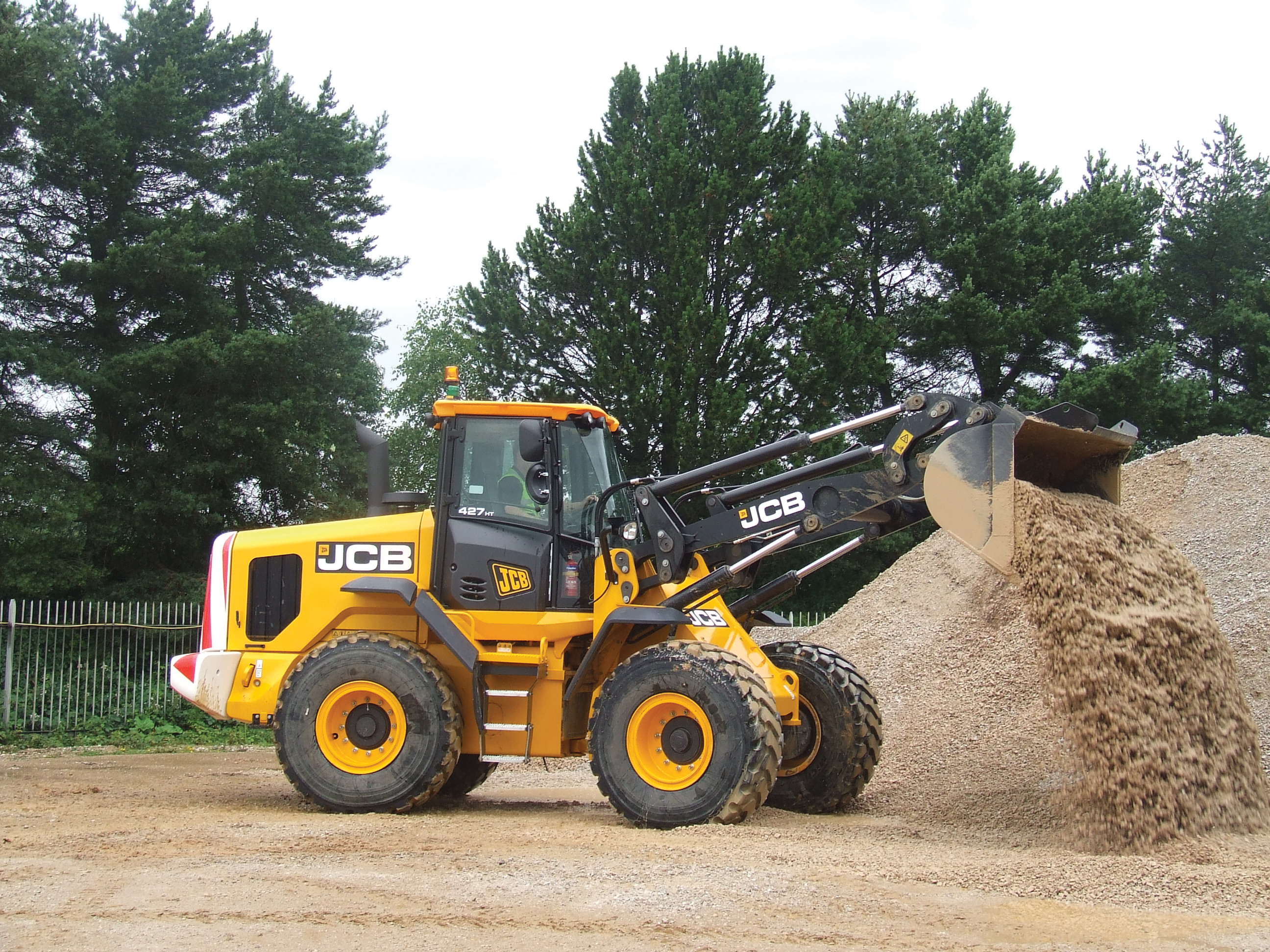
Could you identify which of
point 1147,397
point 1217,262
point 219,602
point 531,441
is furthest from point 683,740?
point 1217,262

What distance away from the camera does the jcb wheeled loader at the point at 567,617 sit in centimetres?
703

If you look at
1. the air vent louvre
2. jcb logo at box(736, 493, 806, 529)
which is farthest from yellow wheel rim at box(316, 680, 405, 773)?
jcb logo at box(736, 493, 806, 529)

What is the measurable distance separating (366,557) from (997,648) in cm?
658

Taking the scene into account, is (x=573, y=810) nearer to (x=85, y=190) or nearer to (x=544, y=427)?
(x=544, y=427)

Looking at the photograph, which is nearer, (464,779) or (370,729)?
(370,729)

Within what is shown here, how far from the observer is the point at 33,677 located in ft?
49.8

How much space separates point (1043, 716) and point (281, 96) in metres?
18.6

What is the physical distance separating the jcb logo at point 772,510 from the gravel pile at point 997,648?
4.65 feet

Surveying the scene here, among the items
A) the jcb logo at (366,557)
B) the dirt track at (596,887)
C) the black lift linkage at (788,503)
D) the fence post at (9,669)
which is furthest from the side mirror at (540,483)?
the fence post at (9,669)

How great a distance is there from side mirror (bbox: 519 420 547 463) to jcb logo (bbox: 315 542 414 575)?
3.80 feet

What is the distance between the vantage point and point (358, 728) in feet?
25.2

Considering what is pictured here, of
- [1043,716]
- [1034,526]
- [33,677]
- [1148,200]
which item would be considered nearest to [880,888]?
[1034,526]

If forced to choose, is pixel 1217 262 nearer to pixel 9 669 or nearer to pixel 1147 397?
pixel 1147 397

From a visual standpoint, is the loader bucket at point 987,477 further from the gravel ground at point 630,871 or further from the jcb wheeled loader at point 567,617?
the gravel ground at point 630,871
